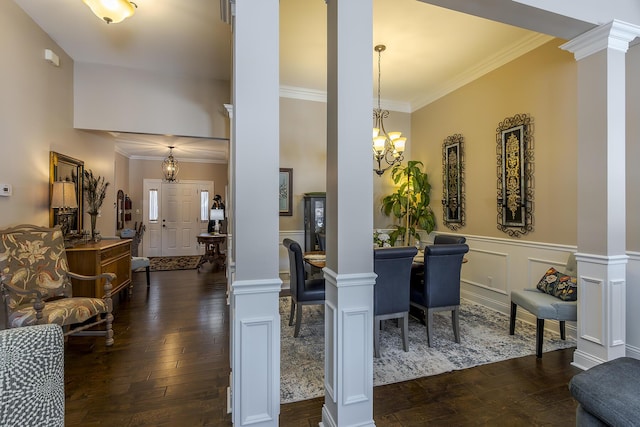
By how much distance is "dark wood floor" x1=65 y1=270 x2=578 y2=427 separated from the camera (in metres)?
1.88

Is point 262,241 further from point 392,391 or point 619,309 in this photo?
point 619,309

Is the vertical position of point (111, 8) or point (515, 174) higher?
point (111, 8)

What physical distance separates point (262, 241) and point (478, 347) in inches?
97.2

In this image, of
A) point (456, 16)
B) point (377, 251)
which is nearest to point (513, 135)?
point (456, 16)

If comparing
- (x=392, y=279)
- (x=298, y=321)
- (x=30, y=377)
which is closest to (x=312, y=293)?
(x=298, y=321)

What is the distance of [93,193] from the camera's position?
4.12 m

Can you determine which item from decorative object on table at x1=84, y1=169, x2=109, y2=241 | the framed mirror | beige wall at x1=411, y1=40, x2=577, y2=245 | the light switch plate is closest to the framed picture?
beige wall at x1=411, y1=40, x2=577, y2=245

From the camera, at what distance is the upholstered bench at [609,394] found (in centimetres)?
114

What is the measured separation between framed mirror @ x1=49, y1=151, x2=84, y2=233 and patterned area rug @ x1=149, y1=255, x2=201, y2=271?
8.57 feet

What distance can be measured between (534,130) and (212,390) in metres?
4.07

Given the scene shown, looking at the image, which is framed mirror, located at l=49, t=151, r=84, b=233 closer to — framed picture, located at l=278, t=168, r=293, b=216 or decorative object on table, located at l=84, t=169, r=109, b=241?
decorative object on table, located at l=84, t=169, r=109, b=241

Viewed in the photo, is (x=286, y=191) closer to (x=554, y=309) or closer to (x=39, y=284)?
(x=39, y=284)

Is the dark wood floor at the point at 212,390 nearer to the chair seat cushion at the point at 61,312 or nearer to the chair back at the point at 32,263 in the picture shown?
the chair seat cushion at the point at 61,312

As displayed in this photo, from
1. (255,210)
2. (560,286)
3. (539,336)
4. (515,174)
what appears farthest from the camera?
(515,174)
